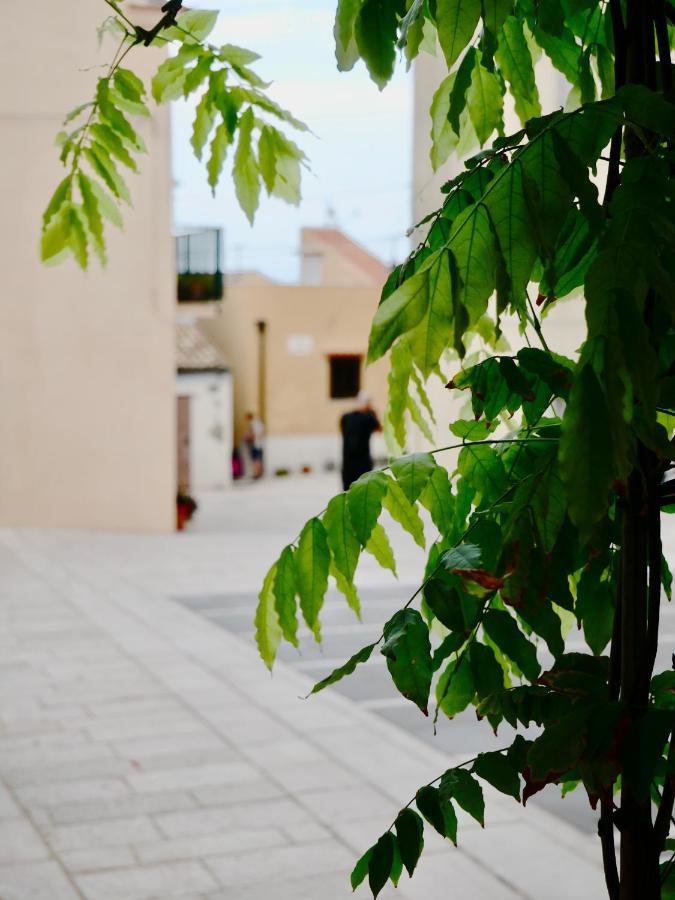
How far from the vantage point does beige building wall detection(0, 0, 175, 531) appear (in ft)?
53.9

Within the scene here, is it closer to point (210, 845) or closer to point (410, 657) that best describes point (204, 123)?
point (410, 657)

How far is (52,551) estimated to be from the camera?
1434 cm

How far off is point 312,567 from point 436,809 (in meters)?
0.32

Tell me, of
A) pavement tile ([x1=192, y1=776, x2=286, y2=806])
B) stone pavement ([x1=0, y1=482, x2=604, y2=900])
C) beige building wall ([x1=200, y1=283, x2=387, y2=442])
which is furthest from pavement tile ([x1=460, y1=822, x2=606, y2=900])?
beige building wall ([x1=200, y1=283, x2=387, y2=442])

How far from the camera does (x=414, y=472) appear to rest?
1.64 m

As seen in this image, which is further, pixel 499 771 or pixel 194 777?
pixel 194 777

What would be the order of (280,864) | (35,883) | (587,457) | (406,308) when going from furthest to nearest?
(280,864) → (35,883) → (406,308) → (587,457)

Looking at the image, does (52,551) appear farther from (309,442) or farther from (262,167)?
(309,442)

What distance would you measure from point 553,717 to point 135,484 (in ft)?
52.5

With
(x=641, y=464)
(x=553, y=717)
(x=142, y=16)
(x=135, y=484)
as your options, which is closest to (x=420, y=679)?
(x=553, y=717)

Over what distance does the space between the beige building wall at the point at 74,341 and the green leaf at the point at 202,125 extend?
14.7 metres

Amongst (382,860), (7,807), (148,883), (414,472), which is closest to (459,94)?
(414,472)

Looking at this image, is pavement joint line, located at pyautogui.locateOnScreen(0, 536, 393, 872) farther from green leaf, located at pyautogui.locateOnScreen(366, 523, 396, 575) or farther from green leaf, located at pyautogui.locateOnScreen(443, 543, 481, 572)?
green leaf, located at pyautogui.locateOnScreen(443, 543, 481, 572)

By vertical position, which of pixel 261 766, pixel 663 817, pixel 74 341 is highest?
pixel 74 341
